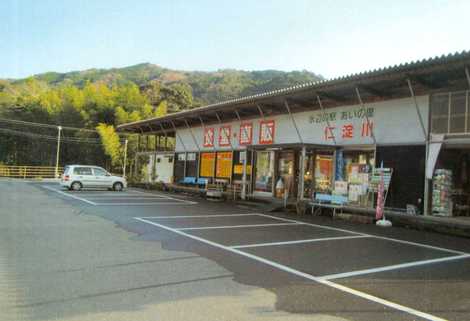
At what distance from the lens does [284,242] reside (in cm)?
820

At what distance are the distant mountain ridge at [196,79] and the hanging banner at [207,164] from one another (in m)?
18.7

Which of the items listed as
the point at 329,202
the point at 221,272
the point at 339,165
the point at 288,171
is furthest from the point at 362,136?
the point at 221,272

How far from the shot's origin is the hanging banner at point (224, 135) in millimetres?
20747

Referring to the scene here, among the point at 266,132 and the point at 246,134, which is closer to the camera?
the point at 266,132

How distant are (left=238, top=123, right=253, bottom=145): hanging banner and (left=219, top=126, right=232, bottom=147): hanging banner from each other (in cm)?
97

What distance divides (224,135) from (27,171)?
79.8ft

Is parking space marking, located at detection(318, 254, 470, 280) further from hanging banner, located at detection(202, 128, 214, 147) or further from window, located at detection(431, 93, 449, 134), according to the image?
hanging banner, located at detection(202, 128, 214, 147)

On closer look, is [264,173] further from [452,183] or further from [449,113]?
[449,113]

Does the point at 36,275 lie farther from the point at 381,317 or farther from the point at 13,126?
the point at 13,126

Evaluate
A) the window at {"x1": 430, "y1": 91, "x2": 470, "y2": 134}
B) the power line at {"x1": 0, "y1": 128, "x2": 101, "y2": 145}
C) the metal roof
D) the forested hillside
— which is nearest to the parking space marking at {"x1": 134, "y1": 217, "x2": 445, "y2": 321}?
the metal roof

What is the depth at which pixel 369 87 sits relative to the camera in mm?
12977

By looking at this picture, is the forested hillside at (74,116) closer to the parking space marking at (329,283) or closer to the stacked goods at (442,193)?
the stacked goods at (442,193)

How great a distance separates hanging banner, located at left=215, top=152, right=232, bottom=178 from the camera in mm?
20227

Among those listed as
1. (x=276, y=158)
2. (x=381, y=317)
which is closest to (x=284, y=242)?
(x=381, y=317)
